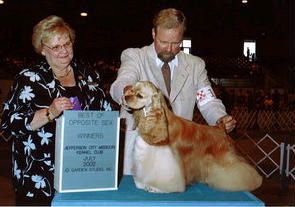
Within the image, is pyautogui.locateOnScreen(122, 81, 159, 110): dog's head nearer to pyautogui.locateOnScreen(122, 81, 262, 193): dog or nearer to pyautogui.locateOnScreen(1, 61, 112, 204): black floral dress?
pyautogui.locateOnScreen(122, 81, 262, 193): dog

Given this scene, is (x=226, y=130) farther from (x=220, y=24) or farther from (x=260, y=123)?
(x=220, y=24)

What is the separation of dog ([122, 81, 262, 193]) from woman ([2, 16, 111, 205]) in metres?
0.49

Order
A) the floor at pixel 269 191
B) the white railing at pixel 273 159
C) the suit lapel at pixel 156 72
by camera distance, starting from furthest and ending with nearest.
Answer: the white railing at pixel 273 159 → the floor at pixel 269 191 → the suit lapel at pixel 156 72

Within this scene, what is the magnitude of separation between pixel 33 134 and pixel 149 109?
0.68 metres

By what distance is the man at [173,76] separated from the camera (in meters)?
2.43

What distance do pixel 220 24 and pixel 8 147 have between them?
53.4 feet

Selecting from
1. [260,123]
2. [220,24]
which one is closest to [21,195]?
[260,123]

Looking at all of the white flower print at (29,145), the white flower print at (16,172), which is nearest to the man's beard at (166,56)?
the white flower print at (29,145)

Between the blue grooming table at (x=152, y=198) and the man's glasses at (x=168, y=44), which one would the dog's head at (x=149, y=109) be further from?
the man's glasses at (x=168, y=44)

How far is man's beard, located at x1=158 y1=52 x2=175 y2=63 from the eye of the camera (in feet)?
8.05

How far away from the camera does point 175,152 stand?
2.08m

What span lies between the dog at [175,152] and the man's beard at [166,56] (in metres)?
Answer: 0.42

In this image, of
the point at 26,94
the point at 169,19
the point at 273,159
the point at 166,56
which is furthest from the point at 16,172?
the point at 273,159

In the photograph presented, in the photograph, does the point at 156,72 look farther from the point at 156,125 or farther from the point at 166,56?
the point at 156,125
